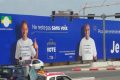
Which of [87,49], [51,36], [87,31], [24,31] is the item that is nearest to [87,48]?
[87,49]

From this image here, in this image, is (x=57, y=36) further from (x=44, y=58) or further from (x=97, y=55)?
(x=97, y=55)

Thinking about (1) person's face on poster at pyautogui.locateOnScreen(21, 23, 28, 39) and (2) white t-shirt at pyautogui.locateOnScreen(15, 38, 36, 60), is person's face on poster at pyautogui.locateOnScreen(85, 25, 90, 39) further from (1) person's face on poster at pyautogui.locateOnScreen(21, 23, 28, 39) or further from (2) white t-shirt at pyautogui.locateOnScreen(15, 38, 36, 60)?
(1) person's face on poster at pyautogui.locateOnScreen(21, 23, 28, 39)

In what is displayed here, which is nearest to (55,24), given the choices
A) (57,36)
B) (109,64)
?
(57,36)

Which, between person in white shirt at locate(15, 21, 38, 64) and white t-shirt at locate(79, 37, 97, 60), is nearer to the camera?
person in white shirt at locate(15, 21, 38, 64)

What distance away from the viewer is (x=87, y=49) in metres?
59.0

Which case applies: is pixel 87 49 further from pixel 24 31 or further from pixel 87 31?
pixel 24 31

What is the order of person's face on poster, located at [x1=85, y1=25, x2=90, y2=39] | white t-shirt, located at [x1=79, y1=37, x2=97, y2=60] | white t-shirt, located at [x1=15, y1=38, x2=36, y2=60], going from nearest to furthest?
1. white t-shirt, located at [x1=15, y1=38, x2=36, y2=60]
2. white t-shirt, located at [x1=79, y1=37, x2=97, y2=60]
3. person's face on poster, located at [x1=85, y1=25, x2=90, y2=39]

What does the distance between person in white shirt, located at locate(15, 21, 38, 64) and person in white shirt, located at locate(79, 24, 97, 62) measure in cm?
867

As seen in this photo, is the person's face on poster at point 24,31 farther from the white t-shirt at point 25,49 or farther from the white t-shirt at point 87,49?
the white t-shirt at point 87,49

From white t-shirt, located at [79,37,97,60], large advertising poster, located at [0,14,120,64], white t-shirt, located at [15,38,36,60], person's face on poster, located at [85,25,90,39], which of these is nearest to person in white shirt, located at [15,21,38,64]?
white t-shirt, located at [15,38,36,60]

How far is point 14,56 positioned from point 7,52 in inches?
43.0

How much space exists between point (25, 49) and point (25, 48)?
166mm

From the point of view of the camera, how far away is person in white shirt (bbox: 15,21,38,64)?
50.2 metres

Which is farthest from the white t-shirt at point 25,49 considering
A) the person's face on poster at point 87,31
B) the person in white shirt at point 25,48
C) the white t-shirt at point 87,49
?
the person's face on poster at point 87,31
